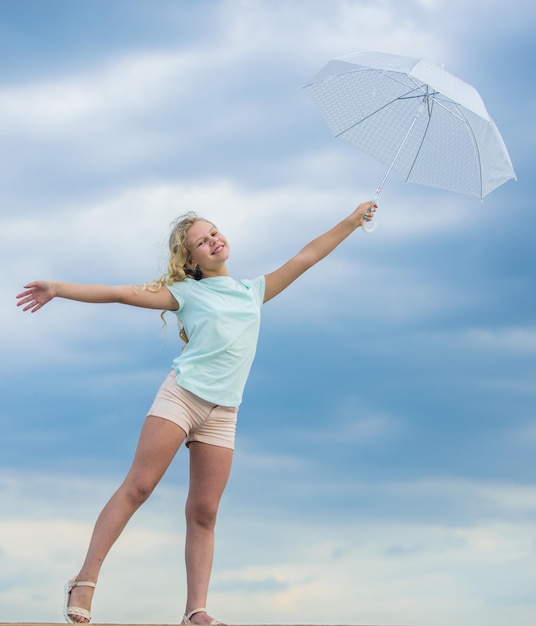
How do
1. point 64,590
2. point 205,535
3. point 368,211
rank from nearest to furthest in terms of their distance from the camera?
point 64,590
point 205,535
point 368,211

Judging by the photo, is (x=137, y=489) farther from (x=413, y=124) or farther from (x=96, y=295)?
(x=413, y=124)

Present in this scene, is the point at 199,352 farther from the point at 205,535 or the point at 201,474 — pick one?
the point at 205,535

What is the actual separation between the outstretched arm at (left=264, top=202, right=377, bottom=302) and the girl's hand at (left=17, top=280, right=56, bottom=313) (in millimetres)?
1617

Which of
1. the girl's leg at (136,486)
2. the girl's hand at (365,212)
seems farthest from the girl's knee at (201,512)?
the girl's hand at (365,212)

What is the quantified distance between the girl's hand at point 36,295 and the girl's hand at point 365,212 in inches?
90.7

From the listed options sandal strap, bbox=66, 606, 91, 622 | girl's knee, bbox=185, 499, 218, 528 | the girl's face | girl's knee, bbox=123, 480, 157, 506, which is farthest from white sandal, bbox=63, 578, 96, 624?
the girl's face

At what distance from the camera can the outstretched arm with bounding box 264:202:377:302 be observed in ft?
21.3

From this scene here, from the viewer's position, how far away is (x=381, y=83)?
709 centimetres

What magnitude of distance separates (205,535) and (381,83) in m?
3.72

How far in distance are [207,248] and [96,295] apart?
34.1 inches

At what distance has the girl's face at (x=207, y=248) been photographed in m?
6.20

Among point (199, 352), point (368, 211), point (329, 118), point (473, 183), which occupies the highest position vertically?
point (329, 118)

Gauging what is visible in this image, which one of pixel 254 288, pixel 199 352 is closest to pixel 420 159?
pixel 254 288

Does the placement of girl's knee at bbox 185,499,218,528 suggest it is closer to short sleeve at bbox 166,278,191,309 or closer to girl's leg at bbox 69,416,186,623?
girl's leg at bbox 69,416,186,623
